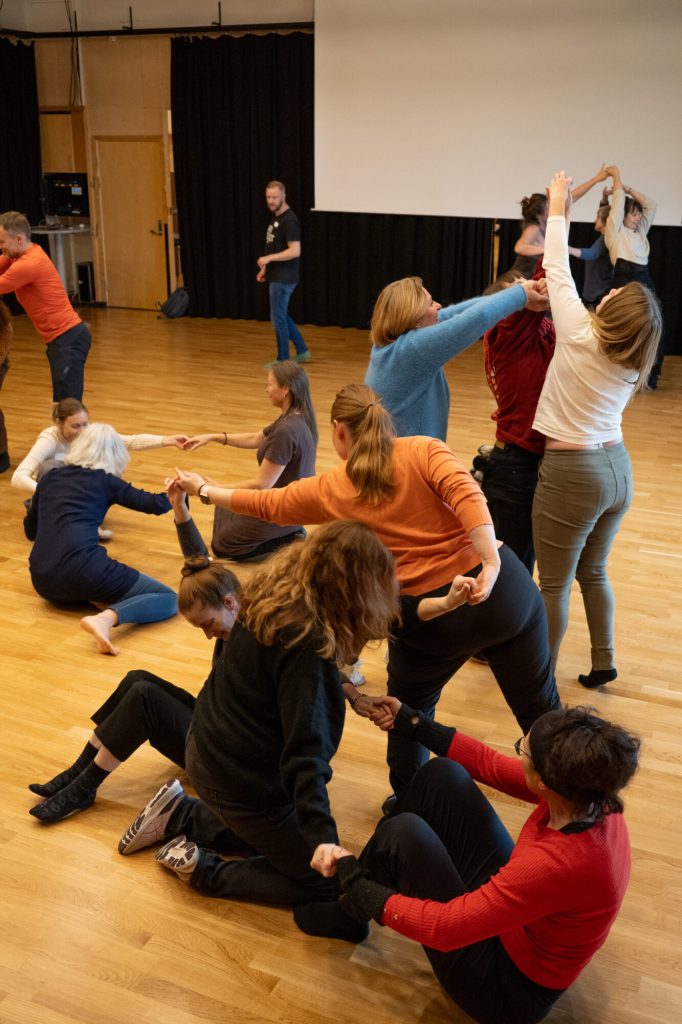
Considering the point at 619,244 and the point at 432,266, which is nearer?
the point at 619,244

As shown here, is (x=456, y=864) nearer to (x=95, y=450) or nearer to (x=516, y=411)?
(x=516, y=411)

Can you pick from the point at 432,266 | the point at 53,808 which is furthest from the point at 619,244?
the point at 53,808

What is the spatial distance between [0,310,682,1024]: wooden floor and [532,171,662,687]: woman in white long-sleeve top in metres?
0.56

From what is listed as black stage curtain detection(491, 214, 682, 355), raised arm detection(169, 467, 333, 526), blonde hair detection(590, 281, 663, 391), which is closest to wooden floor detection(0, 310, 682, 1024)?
raised arm detection(169, 467, 333, 526)

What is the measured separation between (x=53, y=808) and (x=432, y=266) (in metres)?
7.74

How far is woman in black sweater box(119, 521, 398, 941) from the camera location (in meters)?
1.73

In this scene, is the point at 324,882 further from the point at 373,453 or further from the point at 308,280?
the point at 308,280

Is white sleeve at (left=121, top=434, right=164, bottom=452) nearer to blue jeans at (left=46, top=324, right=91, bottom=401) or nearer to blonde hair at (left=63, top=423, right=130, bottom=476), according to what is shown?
blonde hair at (left=63, top=423, right=130, bottom=476)

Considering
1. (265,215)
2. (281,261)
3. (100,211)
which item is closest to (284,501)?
(281,261)

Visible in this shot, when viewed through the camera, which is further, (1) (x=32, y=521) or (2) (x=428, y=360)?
(1) (x=32, y=521)

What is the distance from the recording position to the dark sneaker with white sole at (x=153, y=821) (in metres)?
2.32

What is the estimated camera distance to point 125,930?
83.1 inches

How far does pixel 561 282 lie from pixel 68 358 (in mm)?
3394

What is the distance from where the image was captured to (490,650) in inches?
86.3
